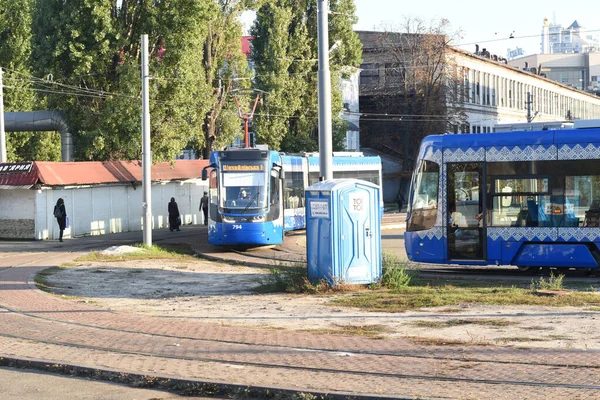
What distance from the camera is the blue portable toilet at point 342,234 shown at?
684 inches

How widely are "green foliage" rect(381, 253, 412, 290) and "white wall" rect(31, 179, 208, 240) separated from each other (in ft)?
70.2

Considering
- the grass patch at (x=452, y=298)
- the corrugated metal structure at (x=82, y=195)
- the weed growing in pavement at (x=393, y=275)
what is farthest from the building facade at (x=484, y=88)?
the grass patch at (x=452, y=298)

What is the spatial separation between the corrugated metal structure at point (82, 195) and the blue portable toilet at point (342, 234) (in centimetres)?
2038

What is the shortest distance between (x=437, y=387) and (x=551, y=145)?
1268 centimetres

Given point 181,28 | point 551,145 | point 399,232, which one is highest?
point 181,28

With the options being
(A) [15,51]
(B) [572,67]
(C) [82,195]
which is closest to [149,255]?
(C) [82,195]

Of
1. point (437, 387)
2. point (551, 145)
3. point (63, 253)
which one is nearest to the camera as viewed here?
point (437, 387)

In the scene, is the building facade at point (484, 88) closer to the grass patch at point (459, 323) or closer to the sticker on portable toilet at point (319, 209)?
the sticker on portable toilet at point (319, 209)

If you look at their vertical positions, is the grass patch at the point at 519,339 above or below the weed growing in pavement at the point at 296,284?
below

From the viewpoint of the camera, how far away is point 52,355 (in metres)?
11.3

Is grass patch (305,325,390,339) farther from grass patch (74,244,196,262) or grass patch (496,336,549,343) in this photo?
grass patch (74,244,196,262)

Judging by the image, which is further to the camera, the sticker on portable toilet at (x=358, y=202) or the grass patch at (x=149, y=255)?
the grass patch at (x=149, y=255)

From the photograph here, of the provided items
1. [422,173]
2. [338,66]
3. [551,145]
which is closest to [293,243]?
[422,173]

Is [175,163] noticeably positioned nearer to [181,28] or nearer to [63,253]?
[181,28]
